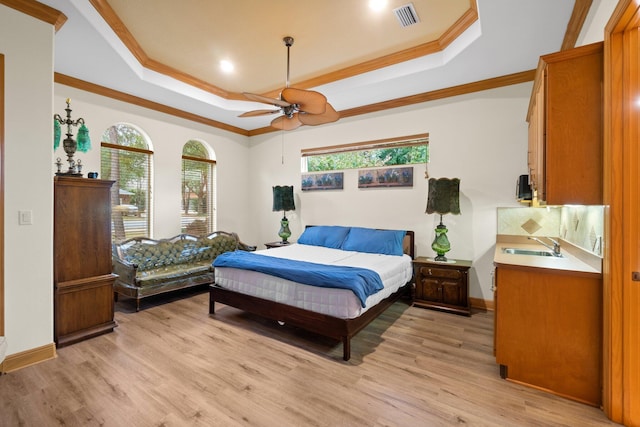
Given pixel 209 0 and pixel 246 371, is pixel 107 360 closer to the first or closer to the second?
pixel 246 371

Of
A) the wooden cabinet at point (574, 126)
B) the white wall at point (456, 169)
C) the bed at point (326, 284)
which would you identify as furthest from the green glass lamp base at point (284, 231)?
the wooden cabinet at point (574, 126)

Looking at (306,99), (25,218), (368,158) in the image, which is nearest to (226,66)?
(306,99)

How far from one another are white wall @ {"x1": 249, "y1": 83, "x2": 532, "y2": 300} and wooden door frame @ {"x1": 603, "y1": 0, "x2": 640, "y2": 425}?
6.45ft

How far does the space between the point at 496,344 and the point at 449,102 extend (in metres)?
3.10

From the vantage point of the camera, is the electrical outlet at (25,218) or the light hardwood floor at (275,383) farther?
the electrical outlet at (25,218)

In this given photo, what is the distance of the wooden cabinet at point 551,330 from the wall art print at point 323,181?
308 centimetres

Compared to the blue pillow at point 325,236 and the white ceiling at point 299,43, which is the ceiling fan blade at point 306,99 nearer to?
the white ceiling at point 299,43

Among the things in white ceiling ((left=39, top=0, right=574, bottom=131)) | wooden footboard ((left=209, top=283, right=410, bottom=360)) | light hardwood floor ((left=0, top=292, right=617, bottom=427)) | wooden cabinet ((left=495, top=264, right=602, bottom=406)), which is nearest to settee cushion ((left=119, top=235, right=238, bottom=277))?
light hardwood floor ((left=0, top=292, right=617, bottom=427))

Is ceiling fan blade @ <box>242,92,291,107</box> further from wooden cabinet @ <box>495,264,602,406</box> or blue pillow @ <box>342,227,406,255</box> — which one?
wooden cabinet @ <box>495,264,602,406</box>

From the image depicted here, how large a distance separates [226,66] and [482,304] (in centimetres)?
452

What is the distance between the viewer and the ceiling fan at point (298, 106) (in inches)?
105

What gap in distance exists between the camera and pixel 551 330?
200 cm

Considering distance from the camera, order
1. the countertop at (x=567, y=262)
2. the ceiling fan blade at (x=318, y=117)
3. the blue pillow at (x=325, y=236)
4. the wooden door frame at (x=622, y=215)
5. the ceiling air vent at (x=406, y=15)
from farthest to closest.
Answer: the blue pillow at (x=325, y=236) → the ceiling fan blade at (x=318, y=117) → the ceiling air vent at (x=406, y=15) → the countertop at (x=567, y=262) → the wooden door frame at (x=622, y=215)

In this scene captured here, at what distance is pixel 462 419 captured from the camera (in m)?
1.78
